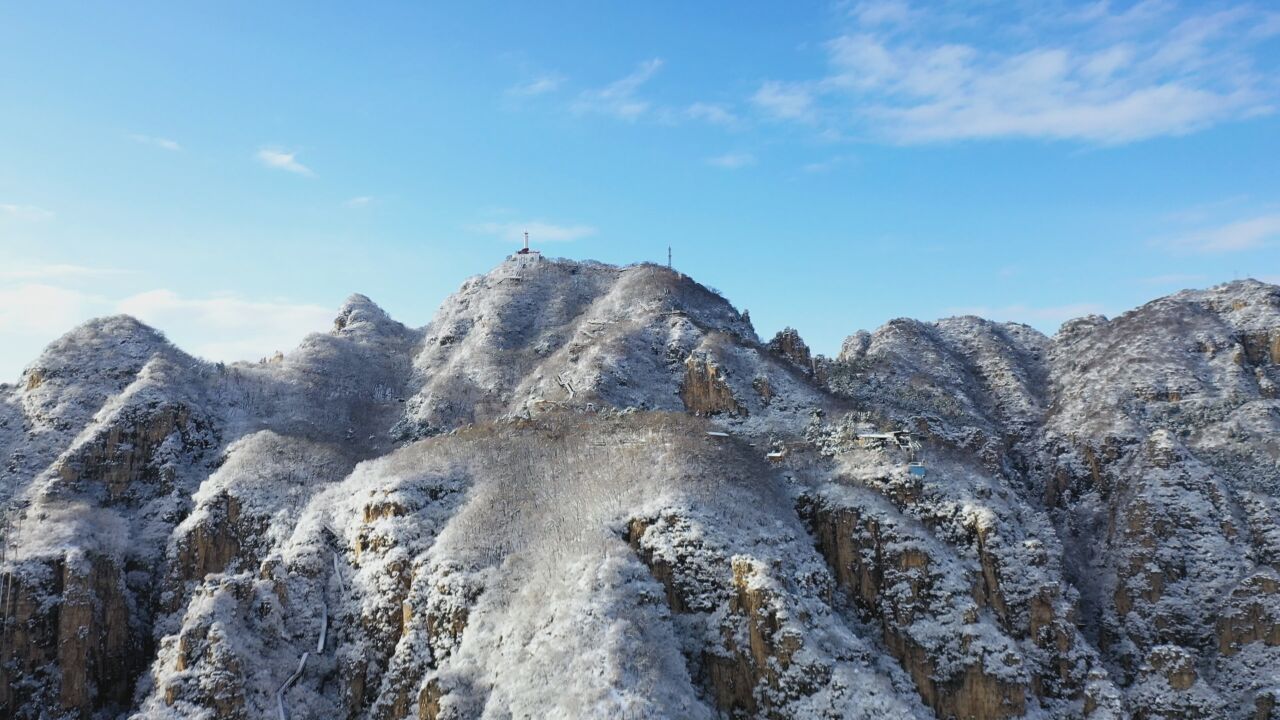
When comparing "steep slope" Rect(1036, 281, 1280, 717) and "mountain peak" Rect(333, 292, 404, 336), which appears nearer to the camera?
"steep slope" Rect(1036, 281, 1280, 717)

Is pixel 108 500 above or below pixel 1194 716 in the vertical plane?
above

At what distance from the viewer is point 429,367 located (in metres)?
106

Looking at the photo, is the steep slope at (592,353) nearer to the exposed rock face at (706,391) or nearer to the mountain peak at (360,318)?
the exposed rock face at (706,391)

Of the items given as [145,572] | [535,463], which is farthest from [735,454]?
[145,572]

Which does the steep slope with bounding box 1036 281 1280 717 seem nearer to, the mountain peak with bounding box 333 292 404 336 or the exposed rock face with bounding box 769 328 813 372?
the exposed rock face with bounding box 769 328 813 372

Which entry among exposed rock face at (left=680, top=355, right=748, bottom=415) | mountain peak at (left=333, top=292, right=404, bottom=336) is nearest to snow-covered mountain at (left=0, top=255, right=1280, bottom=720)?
exposed rock face at (left=680, top=355, right=748, bottom=415)

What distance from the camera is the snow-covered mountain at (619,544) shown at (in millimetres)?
52188

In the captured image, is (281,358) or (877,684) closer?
(877,684)

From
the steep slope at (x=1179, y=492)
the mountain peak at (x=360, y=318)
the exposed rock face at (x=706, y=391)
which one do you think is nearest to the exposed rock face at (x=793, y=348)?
the exposed rock face at (x=706, y=391)

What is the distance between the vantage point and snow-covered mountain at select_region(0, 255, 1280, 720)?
52188 mm

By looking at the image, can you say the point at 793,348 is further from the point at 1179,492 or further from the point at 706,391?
the point at 1179,492

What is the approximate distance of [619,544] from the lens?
2267 inches

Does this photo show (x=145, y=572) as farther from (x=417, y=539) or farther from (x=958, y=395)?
(x=958, y=395)

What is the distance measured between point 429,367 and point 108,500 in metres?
40.7
